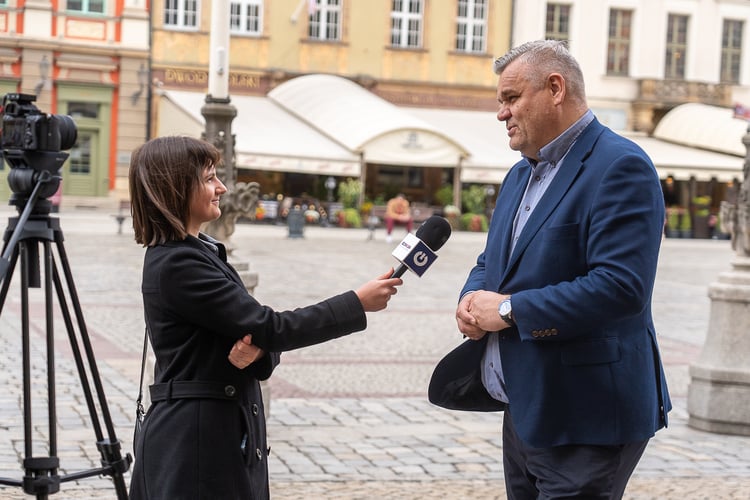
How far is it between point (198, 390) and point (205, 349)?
11 cm

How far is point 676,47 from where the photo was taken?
38688 millimetres

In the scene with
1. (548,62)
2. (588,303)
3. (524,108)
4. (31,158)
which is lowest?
(588,303)

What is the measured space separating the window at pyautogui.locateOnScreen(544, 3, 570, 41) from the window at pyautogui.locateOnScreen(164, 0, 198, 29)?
10.9 meters

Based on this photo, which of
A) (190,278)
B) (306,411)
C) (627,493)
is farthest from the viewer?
(306,411)

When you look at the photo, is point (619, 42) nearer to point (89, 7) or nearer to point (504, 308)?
point (89, 7)

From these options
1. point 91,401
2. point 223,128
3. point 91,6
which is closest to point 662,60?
point 91,6

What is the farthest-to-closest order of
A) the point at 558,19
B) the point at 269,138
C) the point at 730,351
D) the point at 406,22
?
the point at 558,19 < the point at 406,22 < the point at 269,138 < the point at 730,351

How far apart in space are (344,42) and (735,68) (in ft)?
43.1

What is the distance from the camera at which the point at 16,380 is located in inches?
322

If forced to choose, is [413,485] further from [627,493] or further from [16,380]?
[16,380]

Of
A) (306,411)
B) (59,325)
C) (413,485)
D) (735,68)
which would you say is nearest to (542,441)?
(413,485)

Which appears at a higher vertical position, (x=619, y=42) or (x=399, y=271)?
(x=619, y=42)

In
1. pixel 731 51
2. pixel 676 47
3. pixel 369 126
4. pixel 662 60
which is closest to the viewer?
pixel 369 126

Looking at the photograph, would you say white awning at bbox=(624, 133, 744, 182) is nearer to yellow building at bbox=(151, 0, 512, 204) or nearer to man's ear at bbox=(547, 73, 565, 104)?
yellow building at bbox=(151, 0, 512, 204)
